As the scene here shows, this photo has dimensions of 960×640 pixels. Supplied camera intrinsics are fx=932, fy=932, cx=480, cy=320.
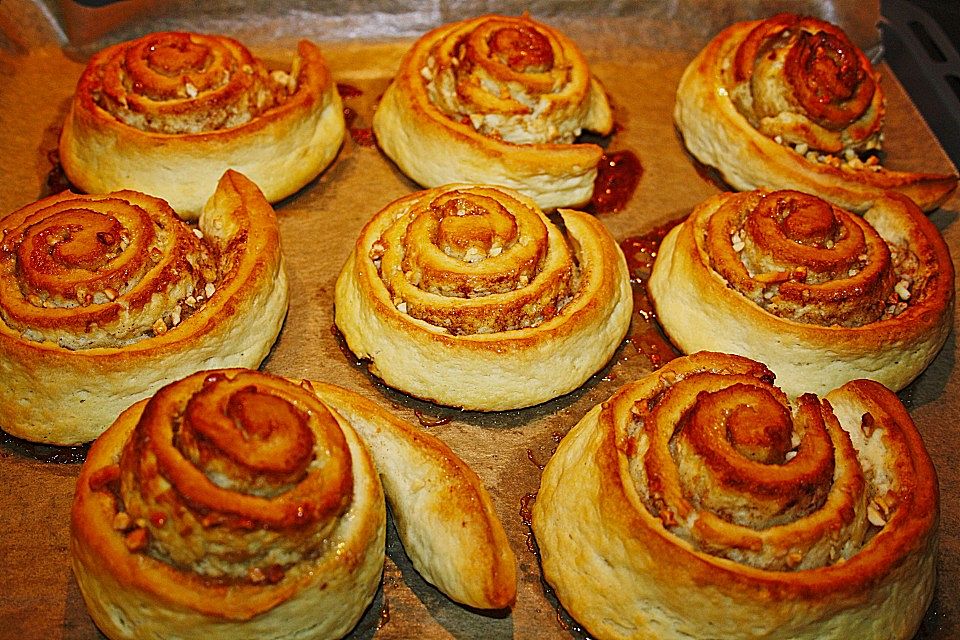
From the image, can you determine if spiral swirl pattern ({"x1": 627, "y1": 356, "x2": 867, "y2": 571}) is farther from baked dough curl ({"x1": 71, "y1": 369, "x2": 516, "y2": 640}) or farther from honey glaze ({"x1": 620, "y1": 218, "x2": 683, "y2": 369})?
honey glaze ({"x1": 620, "y1": 218, "x2": 683, "y2": 369})

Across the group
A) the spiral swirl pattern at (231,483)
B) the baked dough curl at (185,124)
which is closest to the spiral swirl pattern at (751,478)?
the spiral swirl pattern at (231,483)

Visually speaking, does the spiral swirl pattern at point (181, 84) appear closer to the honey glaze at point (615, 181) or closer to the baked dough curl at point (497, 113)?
the baked dough curl at point (497, 113)

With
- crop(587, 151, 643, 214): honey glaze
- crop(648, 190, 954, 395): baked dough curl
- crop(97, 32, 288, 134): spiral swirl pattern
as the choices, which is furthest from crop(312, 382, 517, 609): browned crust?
crop(587, 151, 643, 214): honey glaze

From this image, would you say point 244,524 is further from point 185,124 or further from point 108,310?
point 185,124

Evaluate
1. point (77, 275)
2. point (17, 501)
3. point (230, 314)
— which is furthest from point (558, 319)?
point (17, 501)

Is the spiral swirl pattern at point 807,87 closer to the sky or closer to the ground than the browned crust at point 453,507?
closer to the sky

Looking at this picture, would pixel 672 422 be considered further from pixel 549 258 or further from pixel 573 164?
pixel 573 164
